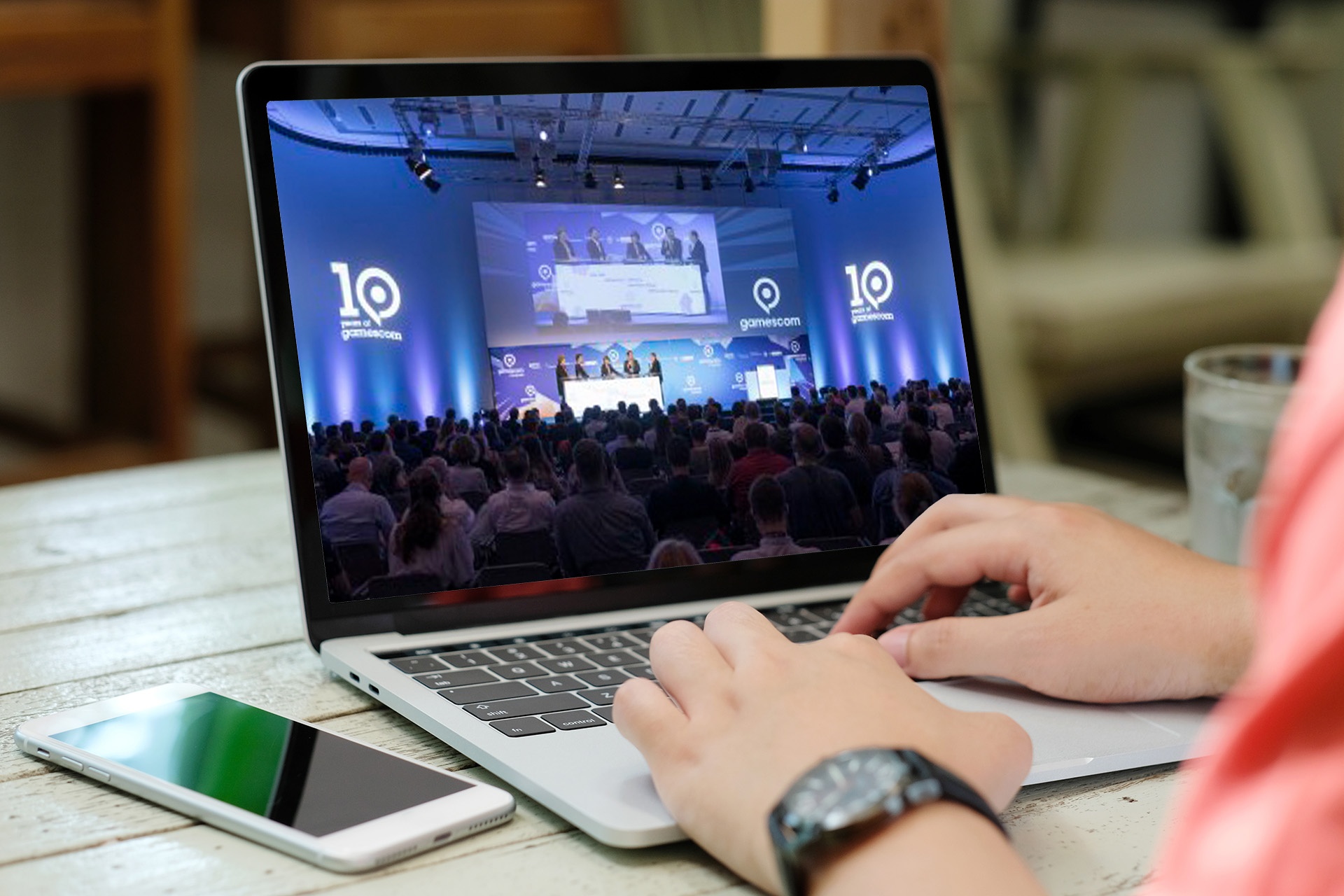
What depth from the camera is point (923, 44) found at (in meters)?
1.13

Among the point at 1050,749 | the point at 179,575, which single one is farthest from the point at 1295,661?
the point at 179,575

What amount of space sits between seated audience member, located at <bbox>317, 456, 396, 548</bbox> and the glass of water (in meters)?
0.47

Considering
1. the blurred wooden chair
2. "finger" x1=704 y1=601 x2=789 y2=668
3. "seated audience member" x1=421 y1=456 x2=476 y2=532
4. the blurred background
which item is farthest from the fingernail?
the blurred wooden chair

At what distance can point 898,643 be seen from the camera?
0.64 m

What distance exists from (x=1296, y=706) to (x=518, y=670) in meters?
0.41

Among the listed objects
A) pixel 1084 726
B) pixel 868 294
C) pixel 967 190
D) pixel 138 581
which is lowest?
pixel 1084 726

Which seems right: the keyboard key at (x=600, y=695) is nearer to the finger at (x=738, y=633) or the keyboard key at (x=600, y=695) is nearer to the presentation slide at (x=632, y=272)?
the finger at (x=738, y=633)

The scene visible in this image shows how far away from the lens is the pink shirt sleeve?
0.28 m

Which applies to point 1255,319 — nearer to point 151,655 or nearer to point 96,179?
point 96,179

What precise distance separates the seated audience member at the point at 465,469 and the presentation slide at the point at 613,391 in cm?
5

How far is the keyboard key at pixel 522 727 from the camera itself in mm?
575

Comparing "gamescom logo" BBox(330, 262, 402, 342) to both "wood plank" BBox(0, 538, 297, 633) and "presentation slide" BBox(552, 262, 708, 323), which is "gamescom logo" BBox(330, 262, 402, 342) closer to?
"presentation slide" BBox(552, 262, 708, 323)

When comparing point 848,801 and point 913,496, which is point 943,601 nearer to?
point 913,496

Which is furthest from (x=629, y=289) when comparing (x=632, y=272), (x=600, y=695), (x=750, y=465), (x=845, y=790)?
(x=845, y=790)
